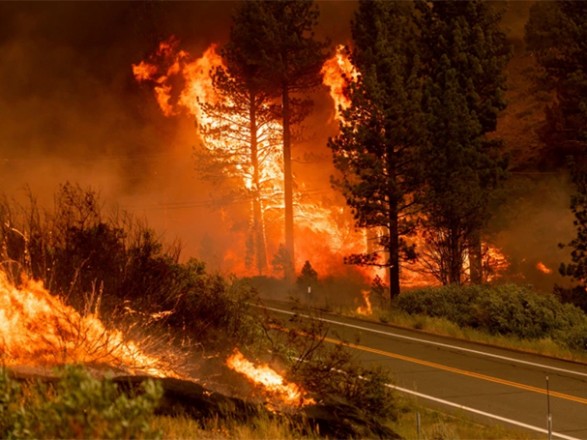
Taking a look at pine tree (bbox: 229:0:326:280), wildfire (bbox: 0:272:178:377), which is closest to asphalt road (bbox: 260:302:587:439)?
wildfire (bbox: 0:272:178:377)

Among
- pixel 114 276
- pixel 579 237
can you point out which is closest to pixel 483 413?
pixel 114 276

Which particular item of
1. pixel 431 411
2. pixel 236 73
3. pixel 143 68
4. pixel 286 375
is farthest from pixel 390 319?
Result: pixel 143 68

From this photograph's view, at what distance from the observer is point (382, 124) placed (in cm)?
3600

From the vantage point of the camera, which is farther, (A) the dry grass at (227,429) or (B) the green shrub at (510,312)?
(B) the green shrub at (510,312)

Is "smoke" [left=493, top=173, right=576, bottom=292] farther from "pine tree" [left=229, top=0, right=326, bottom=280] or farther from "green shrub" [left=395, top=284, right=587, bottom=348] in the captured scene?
"green shrub" [left=395, top=284, right=587, bottom=348]

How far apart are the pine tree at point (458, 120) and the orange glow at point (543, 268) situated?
52.4 ft

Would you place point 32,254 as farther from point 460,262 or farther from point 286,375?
point 460,262

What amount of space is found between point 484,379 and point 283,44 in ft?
93.2

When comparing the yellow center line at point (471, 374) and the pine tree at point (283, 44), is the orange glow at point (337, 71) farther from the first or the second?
the yellow center line at point (471, 374)

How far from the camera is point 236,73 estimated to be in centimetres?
4909

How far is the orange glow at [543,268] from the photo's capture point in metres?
54.8

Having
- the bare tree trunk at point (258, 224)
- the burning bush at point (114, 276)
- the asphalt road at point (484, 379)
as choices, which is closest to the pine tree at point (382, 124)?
the asphalt road at point (484, 379)

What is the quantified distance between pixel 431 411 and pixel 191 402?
5626 mm

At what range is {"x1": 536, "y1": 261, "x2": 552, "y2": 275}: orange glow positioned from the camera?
54831 mm
